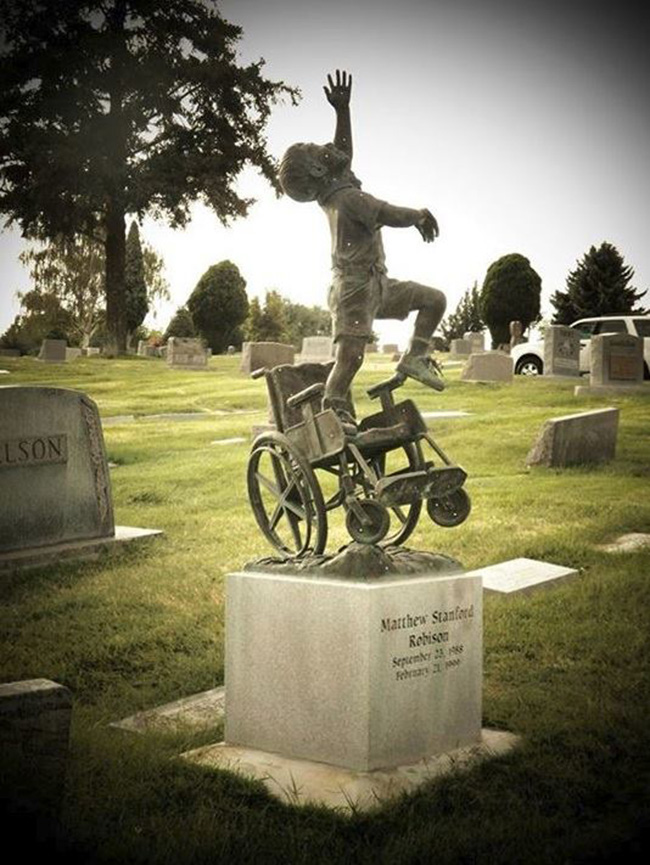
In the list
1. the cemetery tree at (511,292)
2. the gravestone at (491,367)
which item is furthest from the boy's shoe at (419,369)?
A: the cemetery tree at (511,292)

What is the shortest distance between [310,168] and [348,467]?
1.45 metres

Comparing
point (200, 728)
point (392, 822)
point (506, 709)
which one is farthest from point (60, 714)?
point (506, 709)

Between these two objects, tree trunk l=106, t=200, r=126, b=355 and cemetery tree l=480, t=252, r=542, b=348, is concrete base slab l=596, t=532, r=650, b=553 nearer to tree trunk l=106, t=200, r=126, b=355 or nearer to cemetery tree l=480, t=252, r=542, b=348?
tree trunk l=106, t=200, r=126, b=355

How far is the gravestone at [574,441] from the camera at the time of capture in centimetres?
1112

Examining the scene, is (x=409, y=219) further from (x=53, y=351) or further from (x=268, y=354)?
(x=53, y=351)

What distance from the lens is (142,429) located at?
16.4 m

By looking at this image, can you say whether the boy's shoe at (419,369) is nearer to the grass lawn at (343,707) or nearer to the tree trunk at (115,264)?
the grass lawn at (343,707)

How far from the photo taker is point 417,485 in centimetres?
446

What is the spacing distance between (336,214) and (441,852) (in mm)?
2834

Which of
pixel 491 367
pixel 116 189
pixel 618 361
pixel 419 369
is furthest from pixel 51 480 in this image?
pixel 116 189

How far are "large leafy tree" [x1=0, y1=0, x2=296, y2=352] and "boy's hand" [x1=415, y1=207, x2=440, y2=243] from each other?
2537 centimetres

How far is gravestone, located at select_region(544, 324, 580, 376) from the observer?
22.6 m

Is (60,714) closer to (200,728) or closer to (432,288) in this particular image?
(200,728)

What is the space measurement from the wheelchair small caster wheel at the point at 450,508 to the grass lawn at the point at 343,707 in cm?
101
